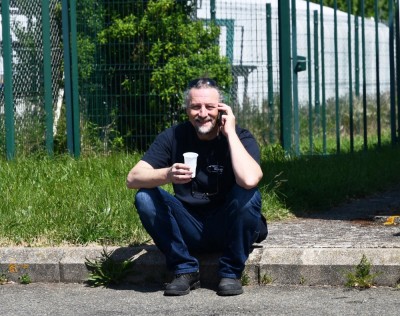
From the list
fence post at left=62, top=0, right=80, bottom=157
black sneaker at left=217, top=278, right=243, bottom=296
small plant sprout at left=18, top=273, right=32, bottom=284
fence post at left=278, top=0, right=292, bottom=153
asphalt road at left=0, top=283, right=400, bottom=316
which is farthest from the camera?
fence post at left=62, top=0, right=80, bottom=157

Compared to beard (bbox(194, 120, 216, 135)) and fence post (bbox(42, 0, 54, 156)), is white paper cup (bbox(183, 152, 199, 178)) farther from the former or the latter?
fence post (bbox(42, 0, 54, 156))

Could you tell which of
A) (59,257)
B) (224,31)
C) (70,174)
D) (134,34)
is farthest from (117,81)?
(59,257)

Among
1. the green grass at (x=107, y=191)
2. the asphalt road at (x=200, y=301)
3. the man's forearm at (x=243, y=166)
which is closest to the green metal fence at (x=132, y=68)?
the green grass at (x=107, y=191)

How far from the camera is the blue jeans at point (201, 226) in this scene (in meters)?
6.28

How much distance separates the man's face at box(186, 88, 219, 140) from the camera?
20.9ft

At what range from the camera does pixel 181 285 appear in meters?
6.37

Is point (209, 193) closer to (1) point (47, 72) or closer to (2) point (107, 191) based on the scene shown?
(2) point (107, 191)

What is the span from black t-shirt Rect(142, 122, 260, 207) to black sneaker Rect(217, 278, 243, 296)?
48 cm

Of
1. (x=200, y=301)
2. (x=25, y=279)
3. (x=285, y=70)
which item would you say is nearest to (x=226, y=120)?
(x=200, y=301)

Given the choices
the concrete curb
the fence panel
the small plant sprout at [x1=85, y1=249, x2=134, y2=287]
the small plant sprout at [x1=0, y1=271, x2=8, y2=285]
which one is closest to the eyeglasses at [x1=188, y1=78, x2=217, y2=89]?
the concrete curb

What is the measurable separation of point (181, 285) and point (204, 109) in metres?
1.03

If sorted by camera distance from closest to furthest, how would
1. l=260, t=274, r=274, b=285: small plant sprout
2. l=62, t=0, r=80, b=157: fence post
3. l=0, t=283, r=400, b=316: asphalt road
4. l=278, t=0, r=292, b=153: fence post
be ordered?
l=0, t=283, r=400, b=316: asphalt road < l=260, t=274, r=274, b=285: small plant sprout < l=278, t=0, r=292, b=153: fence post < l=62, t=0, r=80, b=157: fence post

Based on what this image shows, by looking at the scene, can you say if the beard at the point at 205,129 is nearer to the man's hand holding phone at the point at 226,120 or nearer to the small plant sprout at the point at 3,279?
the man's hand holding phone at the point at 226,120

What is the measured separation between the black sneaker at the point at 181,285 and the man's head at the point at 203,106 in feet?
2.74
